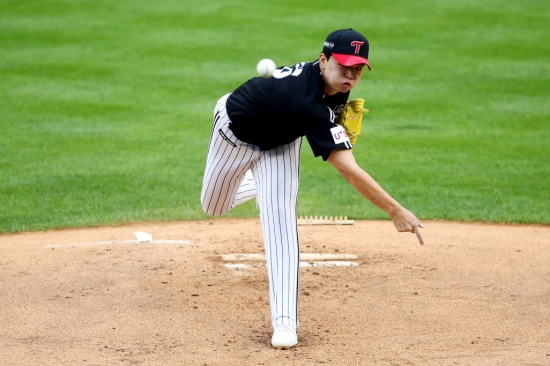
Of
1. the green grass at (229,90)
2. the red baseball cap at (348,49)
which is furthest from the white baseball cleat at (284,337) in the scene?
the green grass at (229,90)

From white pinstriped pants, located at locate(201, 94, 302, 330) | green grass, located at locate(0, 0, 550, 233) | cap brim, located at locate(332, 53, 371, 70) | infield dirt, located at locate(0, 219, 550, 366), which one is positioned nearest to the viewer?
cap brim, located at locate(332, 53, 371, 70)

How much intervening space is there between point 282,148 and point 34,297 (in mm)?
1992

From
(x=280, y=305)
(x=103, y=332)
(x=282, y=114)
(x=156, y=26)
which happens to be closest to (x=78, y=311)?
(x=103, y=332)

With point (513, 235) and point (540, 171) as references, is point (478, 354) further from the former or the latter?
point (540, 171)

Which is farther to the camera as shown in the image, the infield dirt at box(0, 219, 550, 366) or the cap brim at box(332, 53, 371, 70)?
the infield dirt at box(0, 219, 550, 366)

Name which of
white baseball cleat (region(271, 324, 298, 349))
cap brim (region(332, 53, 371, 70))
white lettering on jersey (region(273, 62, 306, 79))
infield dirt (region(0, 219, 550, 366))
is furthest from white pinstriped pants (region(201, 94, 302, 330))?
cap brim (region(332, 53, 371, 70))

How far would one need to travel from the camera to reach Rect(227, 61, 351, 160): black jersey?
464 centimetres

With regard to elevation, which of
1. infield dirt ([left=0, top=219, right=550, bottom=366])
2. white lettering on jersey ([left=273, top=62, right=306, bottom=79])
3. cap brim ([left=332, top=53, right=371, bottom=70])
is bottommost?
infield dirt ([left=0, top=219, right=550, bottom=366])

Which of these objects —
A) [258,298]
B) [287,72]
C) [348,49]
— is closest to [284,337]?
[258,298]

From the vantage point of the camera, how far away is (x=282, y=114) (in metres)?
4.81

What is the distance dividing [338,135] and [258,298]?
163 cm

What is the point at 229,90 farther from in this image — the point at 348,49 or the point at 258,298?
the point at 348,49

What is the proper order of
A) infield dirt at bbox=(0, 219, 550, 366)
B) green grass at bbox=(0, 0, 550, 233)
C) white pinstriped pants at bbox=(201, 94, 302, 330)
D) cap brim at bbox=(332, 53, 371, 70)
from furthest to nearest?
green grass at bbox=(0, 0, 550, 233) < white pinstriped pants at bbox=(201, 94, 302, 330) < infield dirt at bbox=(0, 219, 550, 366) < cap brim at bbox=(332, 53, 371, 70)

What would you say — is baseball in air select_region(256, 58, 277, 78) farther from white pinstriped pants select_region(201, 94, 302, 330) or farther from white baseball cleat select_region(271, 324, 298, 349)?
white baseball cleat select_region(271, 324, 298, 349)
